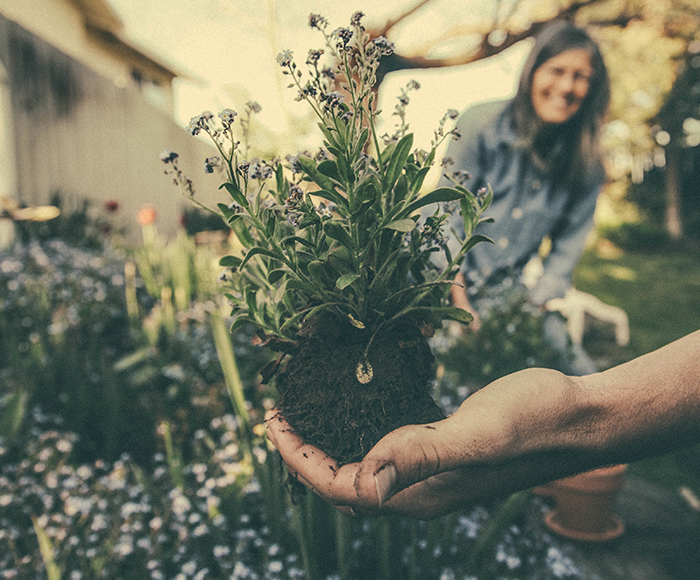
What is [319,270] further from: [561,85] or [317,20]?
[561,85]

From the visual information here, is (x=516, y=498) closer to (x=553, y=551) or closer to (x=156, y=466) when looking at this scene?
(x=553, y=551)

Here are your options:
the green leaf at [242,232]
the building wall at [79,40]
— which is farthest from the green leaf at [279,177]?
the building wall at [79,40]

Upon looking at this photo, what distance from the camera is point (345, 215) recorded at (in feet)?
2.91

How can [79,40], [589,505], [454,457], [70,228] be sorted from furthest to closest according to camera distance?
[79,40] < [70,228] < [589,505] < [454,457]

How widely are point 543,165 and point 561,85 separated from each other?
0.39 metres

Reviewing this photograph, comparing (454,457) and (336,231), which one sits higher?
(336,231)

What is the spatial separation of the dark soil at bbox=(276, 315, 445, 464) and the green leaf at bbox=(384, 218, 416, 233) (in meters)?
0.26

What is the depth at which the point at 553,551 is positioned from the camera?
5.21 ft

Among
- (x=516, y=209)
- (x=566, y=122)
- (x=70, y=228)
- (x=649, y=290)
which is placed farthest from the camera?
(x=649, y=290)

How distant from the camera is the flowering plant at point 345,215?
0.82m

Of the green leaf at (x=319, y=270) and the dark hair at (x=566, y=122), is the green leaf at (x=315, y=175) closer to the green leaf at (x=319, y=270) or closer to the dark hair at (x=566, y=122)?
the green leaf at (x=319, y=270)

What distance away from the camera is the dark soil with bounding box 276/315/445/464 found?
0.94 meters

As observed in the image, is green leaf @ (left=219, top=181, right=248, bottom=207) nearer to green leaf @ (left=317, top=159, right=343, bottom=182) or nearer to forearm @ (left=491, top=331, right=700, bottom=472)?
green leaf @ (left=317, top=159, right=343, bottom=182)

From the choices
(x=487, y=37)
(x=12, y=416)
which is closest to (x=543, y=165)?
(x=12, y=416)
